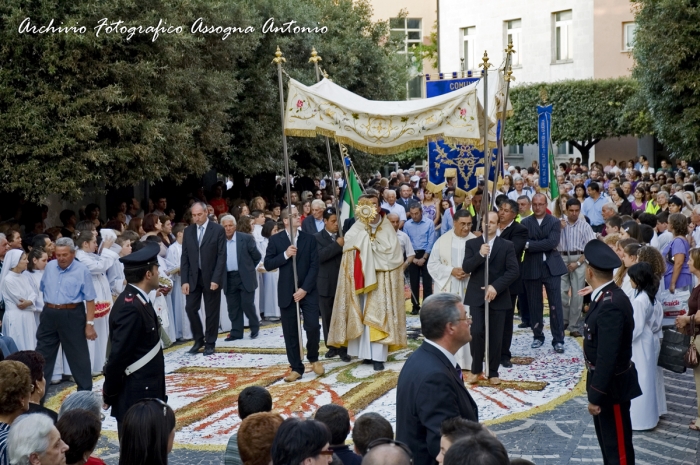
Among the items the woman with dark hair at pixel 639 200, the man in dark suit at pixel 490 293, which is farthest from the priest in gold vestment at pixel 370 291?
the woman with dark hair at pixel 639 200

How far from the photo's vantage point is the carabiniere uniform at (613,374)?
691 centimetres

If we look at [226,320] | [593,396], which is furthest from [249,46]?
[593,396]

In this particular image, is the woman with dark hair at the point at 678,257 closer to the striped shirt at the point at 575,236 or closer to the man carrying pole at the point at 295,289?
the striped shirt at the point at 575,236

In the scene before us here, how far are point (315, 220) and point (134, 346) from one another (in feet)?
19.4

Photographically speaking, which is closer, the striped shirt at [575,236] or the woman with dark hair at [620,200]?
the striped shirt at [575,236]

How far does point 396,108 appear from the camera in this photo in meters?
11.0

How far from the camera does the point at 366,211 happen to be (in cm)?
1131

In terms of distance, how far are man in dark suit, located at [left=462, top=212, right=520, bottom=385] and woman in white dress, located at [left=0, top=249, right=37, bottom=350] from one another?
15.8ft

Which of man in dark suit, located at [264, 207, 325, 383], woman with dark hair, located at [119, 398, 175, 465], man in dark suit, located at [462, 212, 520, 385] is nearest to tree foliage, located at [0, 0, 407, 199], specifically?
man in dark suit, located at [264, 207, 325, 383]

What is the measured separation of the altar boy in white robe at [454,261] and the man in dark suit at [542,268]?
1.30 meters

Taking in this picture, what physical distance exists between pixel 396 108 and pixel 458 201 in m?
5.88

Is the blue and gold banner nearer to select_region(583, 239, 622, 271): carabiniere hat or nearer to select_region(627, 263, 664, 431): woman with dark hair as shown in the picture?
select_region(627, 263, 664, 431): woman with dark hair

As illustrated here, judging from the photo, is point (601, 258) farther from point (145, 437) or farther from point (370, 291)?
point (370, 291)

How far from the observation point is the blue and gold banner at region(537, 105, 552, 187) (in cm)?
1538
